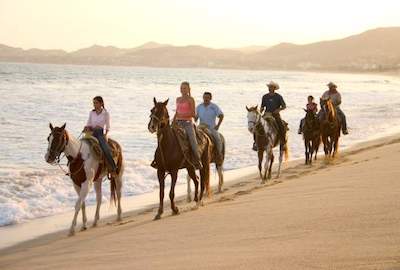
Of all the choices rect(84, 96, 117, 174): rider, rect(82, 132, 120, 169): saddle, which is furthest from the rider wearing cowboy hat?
rect(82, 132, 120, 169): saddle

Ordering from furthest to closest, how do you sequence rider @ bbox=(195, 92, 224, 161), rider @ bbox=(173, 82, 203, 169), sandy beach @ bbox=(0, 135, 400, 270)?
rider @ bbox=(195, 92, 224, 161) → rider @ bbox=(173, 82, 203, 169) → sandy beach @ bbox=(0, 135, 400, 270)

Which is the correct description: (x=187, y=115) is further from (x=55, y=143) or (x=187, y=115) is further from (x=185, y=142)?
(x=55, y=143)

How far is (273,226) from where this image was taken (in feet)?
27.6

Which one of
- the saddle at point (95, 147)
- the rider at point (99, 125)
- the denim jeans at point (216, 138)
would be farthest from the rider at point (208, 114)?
the saddle at point (95, 147)

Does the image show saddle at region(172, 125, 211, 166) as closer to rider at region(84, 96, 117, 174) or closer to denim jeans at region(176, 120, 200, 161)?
denim jeans at region(176, 120, 200, 161)

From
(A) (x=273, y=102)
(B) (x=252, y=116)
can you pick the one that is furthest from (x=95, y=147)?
(A) (x=273, y=102)

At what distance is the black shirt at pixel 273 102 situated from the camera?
17359 mm

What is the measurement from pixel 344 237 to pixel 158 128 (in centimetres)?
498

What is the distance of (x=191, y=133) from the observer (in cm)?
1236

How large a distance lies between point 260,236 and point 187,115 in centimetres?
469

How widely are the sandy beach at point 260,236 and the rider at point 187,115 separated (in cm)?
115

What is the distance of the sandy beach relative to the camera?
6449 millimetres

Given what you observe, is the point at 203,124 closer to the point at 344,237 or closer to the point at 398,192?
the point at 398,192

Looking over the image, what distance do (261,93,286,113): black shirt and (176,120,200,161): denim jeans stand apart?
5.37 metres
